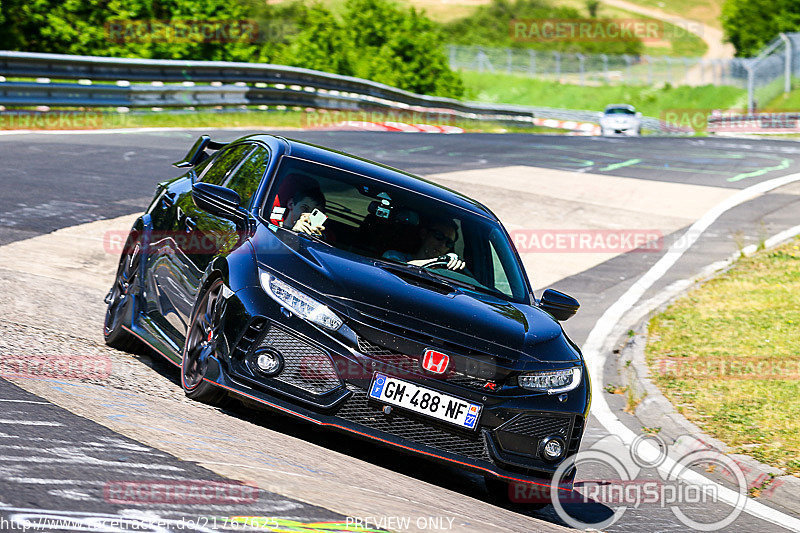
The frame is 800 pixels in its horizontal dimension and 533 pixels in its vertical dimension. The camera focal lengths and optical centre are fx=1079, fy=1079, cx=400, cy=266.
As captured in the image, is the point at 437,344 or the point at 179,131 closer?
the point at 437,344

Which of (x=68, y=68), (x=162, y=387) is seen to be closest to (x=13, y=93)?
(x=68, y=68)

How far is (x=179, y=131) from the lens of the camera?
21.6 meters

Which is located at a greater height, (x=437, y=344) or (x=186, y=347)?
(x=437, y=344)

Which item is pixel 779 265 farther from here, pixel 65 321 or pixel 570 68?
pixel 570 68

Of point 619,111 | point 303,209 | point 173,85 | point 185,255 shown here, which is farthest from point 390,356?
point 619,111

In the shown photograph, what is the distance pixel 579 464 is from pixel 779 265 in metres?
7.55

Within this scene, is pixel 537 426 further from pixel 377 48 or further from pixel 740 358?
pixel 377 48

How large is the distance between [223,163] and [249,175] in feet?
2.31

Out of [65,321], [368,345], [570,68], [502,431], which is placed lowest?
[570,68]

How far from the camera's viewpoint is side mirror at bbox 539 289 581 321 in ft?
22.1

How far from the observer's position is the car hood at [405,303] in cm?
545
